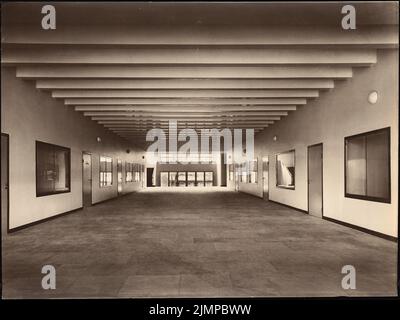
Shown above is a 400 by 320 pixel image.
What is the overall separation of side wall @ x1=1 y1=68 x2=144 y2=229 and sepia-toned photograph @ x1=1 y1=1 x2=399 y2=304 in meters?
0.04

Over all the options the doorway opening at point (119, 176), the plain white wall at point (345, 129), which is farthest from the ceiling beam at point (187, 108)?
the doorway opening at point (119, 176)

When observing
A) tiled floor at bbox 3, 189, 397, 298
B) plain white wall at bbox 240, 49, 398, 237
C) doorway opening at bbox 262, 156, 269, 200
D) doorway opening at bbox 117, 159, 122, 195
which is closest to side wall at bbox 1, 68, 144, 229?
tiled floor at bbox 3, 189, 397, 298

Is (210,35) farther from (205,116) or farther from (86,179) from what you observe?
(86,179)

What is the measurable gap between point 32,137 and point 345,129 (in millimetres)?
7124

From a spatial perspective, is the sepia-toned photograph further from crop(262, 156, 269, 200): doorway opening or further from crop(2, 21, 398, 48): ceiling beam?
crop(262, 156, 269, 200): doorway opening

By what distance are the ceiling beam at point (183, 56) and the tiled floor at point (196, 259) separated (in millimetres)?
3260

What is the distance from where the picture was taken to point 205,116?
11109mm

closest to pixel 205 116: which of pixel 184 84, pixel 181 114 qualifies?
pixel 181 114

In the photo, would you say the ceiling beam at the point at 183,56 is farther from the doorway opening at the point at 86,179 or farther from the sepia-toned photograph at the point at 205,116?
the doorway opening at the point at 86,179

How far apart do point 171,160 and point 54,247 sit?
25.6 metres

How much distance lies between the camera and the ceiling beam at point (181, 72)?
20.7 ft

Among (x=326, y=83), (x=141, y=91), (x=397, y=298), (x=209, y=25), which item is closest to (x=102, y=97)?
(x=141, y=91)

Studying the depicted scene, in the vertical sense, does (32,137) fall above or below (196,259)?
above

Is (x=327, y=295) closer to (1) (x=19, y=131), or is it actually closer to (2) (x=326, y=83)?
(2) (x=326, y=83)
